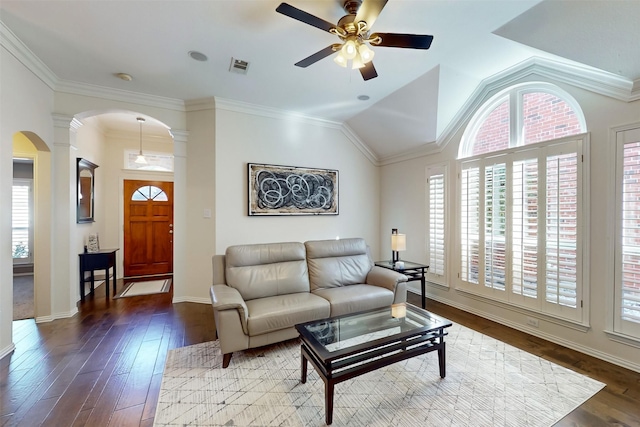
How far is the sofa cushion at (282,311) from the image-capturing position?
7.82 feet

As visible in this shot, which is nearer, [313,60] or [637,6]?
[637,6]

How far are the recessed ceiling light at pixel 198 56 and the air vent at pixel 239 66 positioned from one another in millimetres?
287

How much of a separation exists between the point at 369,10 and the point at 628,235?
9.21ft

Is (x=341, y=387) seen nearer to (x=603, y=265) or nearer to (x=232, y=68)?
(x=603, y=265)

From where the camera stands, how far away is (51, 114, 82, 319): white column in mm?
3324

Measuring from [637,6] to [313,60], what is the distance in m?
2.30

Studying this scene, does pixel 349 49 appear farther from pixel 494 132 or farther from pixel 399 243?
pixel 399 243

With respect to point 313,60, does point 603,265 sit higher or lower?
lower

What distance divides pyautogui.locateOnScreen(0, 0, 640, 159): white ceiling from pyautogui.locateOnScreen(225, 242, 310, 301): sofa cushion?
2102mm

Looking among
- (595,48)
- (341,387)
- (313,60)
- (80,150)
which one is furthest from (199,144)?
(595,48)

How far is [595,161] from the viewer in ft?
8.05

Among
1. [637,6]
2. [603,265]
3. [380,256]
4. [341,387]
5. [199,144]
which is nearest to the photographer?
[637,6]

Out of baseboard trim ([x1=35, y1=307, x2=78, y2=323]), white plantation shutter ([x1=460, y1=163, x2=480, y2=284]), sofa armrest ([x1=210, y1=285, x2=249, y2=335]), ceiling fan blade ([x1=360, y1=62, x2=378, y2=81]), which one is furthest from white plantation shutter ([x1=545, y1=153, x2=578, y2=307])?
baseboard trim ([x1=35, y1=307, x2=78, y2=323])

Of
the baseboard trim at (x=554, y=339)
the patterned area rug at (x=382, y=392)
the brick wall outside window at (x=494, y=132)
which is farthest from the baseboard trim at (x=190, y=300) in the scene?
the brick wall outside window at (x=494, y=132)
